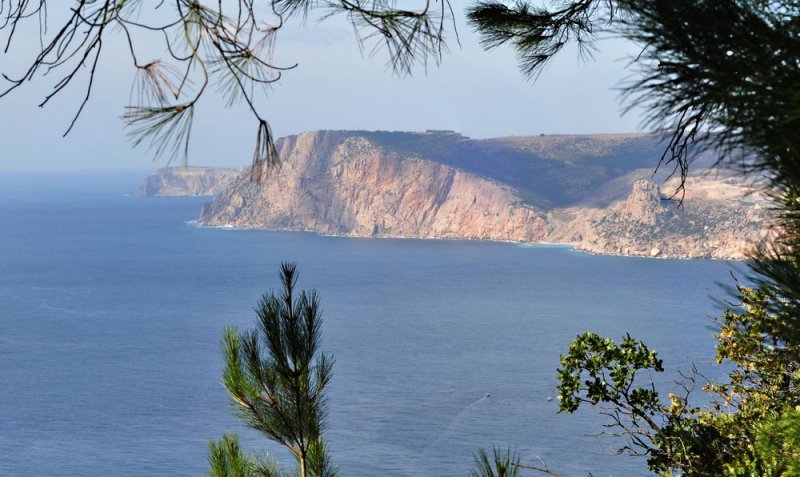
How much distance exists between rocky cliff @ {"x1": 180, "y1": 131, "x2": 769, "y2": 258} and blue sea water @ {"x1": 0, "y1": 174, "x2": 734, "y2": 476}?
18.2 ft

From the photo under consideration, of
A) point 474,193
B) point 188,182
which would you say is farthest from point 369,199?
point 188,182

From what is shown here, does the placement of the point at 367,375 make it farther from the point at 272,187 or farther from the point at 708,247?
the point at 272,187

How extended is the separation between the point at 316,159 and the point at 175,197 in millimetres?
53336

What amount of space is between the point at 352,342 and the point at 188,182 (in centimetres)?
12017

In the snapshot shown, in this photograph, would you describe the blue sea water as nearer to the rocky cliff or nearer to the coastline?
the coastline

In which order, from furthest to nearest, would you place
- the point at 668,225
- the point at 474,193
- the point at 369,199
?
the point at 369,199, the point at 474,193, the point at 668,225

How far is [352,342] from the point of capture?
49.0 meters

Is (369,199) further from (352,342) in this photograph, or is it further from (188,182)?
(188,182)

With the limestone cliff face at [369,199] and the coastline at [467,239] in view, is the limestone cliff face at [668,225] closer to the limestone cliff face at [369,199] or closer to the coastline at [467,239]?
the coastline at [467,239]

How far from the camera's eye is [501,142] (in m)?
119

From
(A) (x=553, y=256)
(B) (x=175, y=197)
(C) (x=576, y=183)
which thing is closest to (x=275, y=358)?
(A) (x=553, y=256)

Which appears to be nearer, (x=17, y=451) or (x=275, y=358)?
(x=275, y=358)

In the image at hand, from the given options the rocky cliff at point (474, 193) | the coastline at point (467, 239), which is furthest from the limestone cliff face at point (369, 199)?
the coastline at point (467, 239)

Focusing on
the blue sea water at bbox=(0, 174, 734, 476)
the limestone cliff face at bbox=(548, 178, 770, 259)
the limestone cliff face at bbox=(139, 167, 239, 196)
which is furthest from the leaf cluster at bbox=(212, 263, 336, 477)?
the limestone cliff face at bbox=(139, 167, 239, 196)
